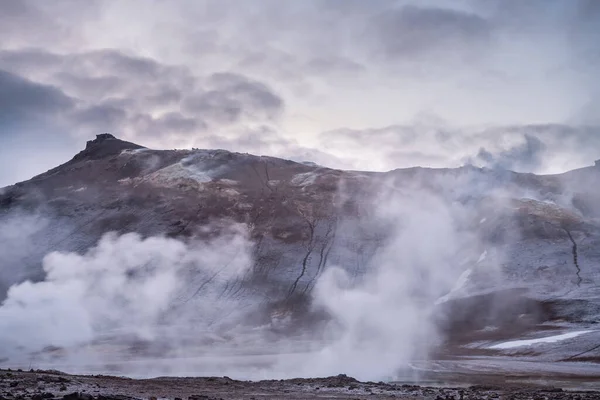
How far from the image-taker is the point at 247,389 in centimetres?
3291

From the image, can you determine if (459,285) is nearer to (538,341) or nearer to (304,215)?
(538,341)

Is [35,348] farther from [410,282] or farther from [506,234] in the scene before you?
[506,234]

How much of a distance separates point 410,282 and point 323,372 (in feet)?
159

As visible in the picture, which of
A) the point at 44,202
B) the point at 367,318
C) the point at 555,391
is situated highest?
the point at 44,202

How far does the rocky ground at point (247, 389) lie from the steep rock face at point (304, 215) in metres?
40.2

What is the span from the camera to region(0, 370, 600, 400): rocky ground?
2767cm

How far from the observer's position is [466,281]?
88375 millimetres

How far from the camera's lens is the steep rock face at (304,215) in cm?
8569

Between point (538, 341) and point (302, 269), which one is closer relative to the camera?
point (538, 341)

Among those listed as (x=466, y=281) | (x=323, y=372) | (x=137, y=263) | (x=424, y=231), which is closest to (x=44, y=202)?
(x=137, y=263)

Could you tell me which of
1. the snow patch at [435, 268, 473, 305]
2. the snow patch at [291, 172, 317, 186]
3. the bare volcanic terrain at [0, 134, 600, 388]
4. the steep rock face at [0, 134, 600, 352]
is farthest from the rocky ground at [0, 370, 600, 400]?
the snow patch at [291, 172, 317, 186]

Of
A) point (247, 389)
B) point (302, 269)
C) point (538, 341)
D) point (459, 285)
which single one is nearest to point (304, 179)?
point (302, 269)

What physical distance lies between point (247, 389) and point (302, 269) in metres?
62.2

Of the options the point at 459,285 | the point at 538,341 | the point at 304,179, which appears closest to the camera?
the point at 538,341
